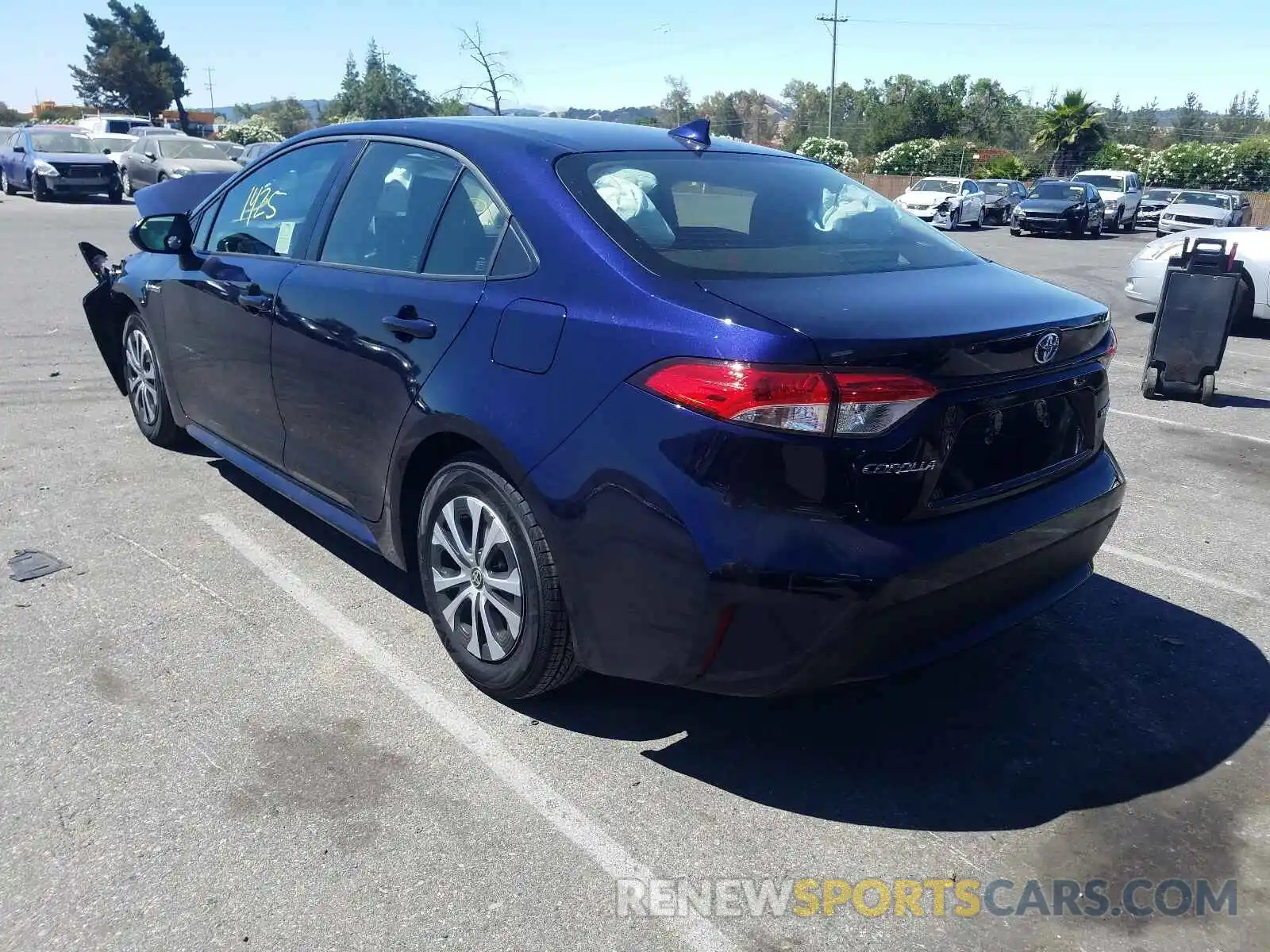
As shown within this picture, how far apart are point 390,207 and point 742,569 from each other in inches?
76.9

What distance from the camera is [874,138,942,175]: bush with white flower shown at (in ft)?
188

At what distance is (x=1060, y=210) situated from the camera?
2794 centimetres

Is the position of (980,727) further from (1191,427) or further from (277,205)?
(1191,427)

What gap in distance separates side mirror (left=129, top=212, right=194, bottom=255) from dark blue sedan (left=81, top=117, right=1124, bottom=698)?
34.5 inches

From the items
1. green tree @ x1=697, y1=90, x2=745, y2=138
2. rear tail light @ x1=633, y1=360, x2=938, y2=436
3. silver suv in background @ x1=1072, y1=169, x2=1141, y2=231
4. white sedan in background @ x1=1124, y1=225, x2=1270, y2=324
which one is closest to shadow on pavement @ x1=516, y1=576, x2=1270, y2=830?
rear tail light @ x1=633, y1=360, x2=938, y2=436

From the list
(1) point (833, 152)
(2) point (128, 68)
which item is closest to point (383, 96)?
(2) point (128, 68)

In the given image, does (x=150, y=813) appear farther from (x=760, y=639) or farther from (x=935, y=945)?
(x=935, y=945)

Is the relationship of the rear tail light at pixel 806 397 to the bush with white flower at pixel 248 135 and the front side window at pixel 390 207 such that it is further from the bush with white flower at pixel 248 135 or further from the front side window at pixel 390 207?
the bush with white flower at pixel 248 135

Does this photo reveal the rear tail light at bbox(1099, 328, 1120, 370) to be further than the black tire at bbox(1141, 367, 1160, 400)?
No

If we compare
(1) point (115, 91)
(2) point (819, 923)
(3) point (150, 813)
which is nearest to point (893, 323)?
(2) point (819, 923)

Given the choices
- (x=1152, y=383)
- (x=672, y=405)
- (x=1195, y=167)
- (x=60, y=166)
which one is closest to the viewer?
(x=672, y=405)

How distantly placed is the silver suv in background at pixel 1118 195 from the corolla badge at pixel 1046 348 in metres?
32.3

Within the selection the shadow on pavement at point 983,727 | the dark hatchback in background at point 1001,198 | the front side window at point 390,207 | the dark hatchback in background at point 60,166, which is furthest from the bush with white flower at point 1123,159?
the front side window at point 390,207

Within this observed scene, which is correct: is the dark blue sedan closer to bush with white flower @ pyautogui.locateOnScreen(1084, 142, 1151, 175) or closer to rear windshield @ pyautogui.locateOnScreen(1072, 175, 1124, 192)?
rear windshield @ pyautogui.locateOnScreen(1072, 175, 1124, 192)
